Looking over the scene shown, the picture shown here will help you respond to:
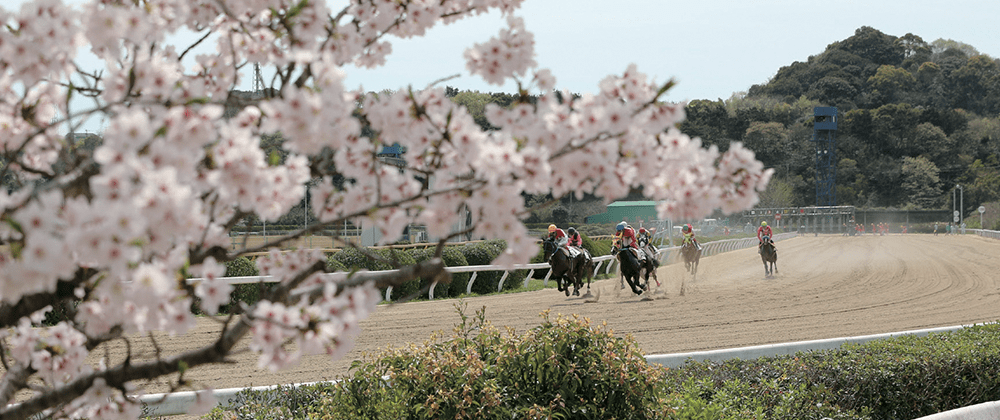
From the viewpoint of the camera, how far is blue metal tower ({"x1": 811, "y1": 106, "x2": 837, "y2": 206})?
260 ft

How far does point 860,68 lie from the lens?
113 metres

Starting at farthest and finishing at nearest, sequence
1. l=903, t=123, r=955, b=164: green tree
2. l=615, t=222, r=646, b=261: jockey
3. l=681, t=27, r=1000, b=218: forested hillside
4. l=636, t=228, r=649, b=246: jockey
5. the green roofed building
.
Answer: l=903, t=123, r=955, b=164: green tree < l=681, t=27, r=1000, b=218: forested hillside < the green roofed building < l=636, t=228, r=649, b=246: jockey < l=615, t=222, r=646, b=261: jockey

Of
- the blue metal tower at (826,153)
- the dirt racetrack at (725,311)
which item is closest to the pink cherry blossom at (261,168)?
the dirt racetrack at (725,311)

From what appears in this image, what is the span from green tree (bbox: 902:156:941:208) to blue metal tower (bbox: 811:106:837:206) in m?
8.89

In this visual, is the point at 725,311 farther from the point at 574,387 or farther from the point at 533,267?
the point at 574,387

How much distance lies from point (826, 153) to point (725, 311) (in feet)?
249

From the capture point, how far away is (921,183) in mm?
82562

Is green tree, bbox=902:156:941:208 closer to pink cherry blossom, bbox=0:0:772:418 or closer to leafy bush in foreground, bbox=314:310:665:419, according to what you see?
leafy bush in foreground, bbox=314:310:665:419

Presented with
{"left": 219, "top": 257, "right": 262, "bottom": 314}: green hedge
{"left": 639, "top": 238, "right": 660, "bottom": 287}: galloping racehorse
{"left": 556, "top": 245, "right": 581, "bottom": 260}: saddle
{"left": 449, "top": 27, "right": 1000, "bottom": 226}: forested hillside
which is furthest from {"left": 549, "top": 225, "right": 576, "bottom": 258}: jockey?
{"left": 449, "top": 27, "right": 1000, "bottom": 226}: forested hillside

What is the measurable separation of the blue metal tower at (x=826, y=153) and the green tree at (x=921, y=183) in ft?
29.2

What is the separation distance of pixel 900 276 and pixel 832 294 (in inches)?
230

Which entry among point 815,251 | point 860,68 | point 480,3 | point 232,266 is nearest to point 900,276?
point 815,251

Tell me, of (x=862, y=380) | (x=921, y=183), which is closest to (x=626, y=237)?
(x=862, y=380)

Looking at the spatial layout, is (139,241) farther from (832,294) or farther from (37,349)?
(832,294)
